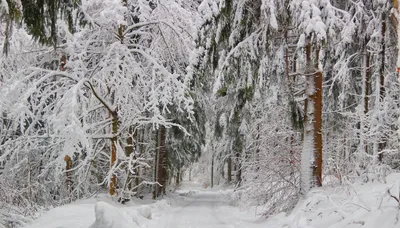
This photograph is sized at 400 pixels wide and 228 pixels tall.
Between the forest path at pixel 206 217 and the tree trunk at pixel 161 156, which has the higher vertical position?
the tree trunk at pixel 161 156

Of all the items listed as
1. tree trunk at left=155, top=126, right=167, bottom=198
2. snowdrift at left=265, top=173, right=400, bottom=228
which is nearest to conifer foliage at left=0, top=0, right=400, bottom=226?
snowdrift at left=265, top=173, right=400, bottom=228

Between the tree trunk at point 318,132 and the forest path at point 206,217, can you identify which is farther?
the forest path at point 206,217

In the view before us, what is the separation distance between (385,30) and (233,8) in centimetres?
501

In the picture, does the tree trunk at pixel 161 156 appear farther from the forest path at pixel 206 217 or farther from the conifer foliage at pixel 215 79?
the conifer foliage at pixel 215 79

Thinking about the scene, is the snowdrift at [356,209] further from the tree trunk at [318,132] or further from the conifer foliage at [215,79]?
the conifer foliage at [215,79]

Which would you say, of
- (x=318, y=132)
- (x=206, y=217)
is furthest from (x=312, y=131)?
(x=206, y=217)

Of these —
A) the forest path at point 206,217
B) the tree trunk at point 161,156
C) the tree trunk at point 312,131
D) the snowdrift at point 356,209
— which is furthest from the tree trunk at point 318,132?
the tree trunk at point 161,156

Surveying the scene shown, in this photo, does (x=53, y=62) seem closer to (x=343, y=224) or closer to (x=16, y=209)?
(x=16, y=209)

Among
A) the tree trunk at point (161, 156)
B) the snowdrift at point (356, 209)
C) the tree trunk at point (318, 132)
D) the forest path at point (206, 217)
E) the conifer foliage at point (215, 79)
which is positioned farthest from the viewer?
the tree trunk at point (161, 156)

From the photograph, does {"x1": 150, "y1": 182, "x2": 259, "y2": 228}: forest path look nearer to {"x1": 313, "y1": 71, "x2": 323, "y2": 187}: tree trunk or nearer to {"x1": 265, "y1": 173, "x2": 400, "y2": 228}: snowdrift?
{"x1": 313, "y1": 71, "x2": 323, "y2": 187}: tree trunk

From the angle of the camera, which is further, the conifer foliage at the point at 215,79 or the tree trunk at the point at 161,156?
the tree trunk at the point at 161,156

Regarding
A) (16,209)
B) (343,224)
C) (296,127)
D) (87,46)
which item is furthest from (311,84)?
(16,209)

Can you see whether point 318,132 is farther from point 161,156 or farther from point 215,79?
point 161,156

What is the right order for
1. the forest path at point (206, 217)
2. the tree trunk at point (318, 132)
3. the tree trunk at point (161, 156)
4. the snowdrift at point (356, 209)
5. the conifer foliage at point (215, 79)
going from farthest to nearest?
the tree trunk at point (161, 156) → the forest path at point (206, 217) → the tree trunk at point (318, 132) → the conifer foliage at point (215, 79) → the snowdrift at point (356, 209)
